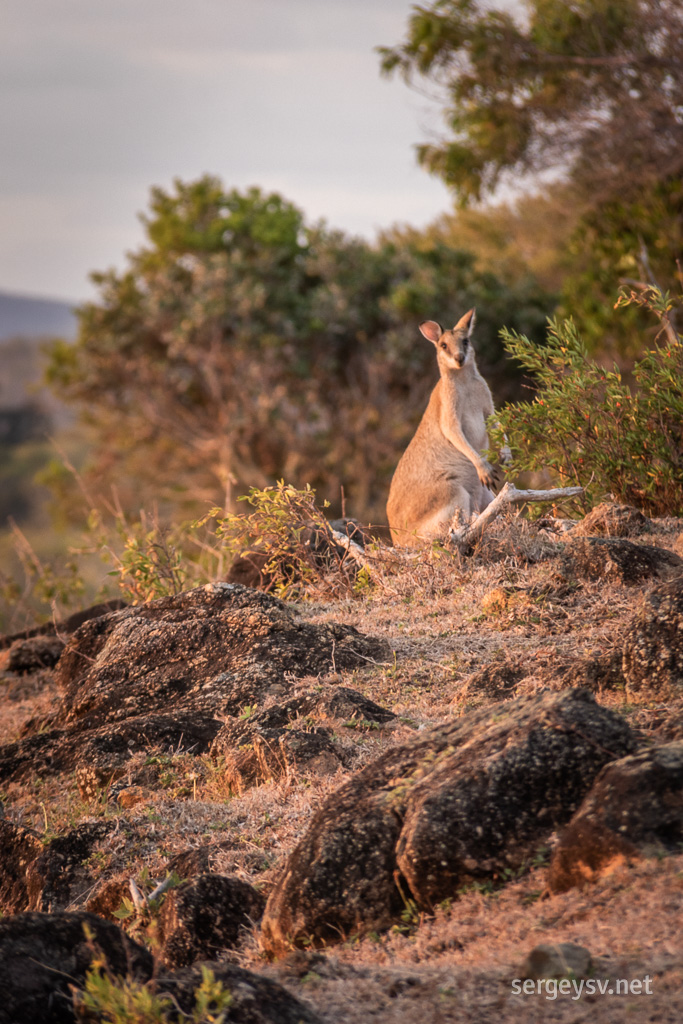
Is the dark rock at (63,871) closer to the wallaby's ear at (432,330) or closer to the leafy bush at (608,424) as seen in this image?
the leafy bush at (608,424)

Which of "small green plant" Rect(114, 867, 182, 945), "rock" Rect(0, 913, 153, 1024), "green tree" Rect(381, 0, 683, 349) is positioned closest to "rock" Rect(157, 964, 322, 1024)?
"rock" Rect(0, 913, 153, 1024)

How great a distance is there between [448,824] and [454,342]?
5.51 meters

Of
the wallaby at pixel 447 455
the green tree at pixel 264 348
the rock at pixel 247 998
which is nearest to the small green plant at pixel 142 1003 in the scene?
the rock at pixel 247 998

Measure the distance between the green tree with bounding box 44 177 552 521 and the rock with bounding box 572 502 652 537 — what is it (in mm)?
16820

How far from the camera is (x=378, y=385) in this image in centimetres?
2470

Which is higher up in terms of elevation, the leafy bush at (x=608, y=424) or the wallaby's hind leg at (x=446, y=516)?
the leafy bush at (x=608, y=424)

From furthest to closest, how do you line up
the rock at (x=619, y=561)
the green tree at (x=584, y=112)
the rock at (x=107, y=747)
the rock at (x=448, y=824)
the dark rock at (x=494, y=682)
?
1. the green tree at (x=584, y=112)
2. the rock at (x=619, y=561)
3. the rock at (x=107, y=747)
4. the dark rock at (x=494, y=682)
5. the rock at (x=448, y=824)

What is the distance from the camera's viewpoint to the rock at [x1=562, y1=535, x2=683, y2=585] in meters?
6.00

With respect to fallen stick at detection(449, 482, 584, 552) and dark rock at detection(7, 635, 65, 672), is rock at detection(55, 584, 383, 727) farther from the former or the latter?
dark rock at detection(7, 635, 65, 672)

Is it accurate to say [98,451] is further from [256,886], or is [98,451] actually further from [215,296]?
[256,886]

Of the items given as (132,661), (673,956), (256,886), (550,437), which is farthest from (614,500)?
(673,956)

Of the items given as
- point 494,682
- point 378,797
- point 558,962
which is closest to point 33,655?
point 494,682

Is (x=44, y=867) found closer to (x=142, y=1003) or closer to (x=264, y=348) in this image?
(x=142, y=1003)

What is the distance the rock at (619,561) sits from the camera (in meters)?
6.00
